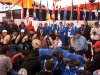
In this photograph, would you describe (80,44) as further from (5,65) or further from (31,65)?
(5,65)

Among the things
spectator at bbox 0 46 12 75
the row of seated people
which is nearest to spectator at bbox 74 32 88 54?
the row of seated people

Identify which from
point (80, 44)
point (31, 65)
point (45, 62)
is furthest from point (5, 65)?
point (80, 44)

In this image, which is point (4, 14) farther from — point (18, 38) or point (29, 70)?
point (29, 70)

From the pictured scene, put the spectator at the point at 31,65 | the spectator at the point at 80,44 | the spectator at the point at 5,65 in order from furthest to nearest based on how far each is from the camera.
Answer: the spectator at the point at 80,44, the spectator at the point at 31,65, the spectator at the point at 5,65

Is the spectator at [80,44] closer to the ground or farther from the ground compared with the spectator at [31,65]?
closer to the ground

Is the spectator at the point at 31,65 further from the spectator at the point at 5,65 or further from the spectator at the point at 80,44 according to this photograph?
the spectator at the point at 80,44

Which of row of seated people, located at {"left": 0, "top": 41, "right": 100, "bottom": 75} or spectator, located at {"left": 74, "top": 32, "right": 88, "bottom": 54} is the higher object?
row of seated people, located at {"left": 0, "top": 41, "right": 100, "bottom": 75}

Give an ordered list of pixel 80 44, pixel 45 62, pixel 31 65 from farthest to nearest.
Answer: pixel 80 44 < pixel 31 65 < pixel 45 62

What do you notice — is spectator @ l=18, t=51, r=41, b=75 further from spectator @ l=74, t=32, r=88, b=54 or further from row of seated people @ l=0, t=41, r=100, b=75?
spectator @ l=74, t=32, r=88, b=54

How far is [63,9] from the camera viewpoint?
22078 millimetres

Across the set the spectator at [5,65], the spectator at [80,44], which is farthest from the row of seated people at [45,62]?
the spectator at [80,44]

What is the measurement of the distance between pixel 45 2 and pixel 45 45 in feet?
33.2

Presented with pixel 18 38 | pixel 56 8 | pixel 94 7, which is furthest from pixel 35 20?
pixel 18 38

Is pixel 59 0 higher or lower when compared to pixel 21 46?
higher
